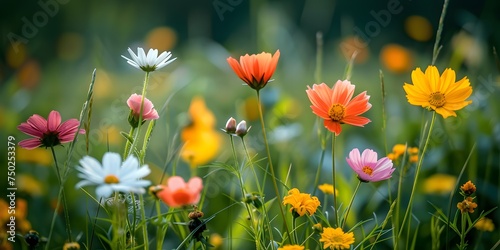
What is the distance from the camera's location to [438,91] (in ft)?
2.22

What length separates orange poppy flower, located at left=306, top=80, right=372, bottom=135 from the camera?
657 millimetres

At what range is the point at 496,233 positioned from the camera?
1.10m

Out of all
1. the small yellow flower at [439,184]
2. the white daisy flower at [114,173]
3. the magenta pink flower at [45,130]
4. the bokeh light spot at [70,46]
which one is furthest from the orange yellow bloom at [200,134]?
the bokeh light spot at [70,46]

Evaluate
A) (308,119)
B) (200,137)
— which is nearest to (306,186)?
(200,137)

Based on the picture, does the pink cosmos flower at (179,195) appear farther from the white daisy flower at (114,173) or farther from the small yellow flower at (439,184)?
the small yellow flower at (439,184)

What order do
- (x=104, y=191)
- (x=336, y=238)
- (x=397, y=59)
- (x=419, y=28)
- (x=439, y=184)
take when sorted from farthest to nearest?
(x=419, y=28) → (x=397, y=59) → (x=439, y=184) → (x=336, y=238) → (x=104, y=191)

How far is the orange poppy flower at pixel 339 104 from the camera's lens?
2.15ft

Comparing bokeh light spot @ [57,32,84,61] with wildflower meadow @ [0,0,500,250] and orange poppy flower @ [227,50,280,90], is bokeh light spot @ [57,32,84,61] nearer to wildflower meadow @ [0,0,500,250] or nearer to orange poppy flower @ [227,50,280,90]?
wildflower meadow @ [0,0,500,250]

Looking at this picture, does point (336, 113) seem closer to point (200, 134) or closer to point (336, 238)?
point (336, 238)

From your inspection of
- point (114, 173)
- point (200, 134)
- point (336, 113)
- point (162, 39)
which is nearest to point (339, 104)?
point (336, 113)

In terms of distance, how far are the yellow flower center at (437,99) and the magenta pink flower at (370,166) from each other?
0.24ft

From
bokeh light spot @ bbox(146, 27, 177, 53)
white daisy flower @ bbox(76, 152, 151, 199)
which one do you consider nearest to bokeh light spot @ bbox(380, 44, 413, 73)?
bokeh light spot @ bbox(146, 27, 177, 53)

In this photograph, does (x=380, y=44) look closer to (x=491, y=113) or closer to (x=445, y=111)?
(x=491, y=113)

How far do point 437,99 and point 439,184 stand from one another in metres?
0.58
